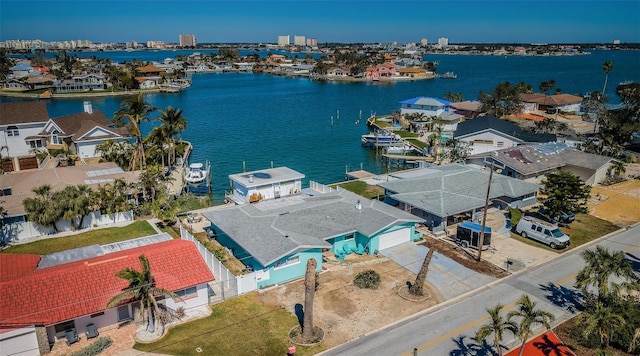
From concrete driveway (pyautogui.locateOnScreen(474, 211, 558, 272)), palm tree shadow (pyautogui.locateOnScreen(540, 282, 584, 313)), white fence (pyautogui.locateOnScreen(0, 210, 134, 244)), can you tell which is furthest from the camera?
white fence (pyautogui.locateOnScreen(0, 210, 134, 244))

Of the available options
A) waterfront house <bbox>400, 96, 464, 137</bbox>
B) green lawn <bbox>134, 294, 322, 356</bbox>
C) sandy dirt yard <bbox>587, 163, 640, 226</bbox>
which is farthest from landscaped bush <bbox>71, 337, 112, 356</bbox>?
waterfront house <bbox>400, 96, 464, 137</bbox>

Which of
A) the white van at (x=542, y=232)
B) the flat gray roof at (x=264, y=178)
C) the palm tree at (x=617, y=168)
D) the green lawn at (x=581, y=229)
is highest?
the flat gray roof at (x=264, y=178)

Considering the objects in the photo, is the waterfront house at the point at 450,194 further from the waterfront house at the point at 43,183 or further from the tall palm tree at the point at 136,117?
the tall palm tree at the point at 136,117

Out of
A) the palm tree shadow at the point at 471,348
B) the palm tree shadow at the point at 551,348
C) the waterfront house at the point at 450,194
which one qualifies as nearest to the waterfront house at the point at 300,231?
the waterfront house at the point at 450,194

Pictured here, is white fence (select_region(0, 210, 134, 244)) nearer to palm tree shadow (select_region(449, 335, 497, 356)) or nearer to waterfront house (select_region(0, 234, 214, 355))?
waterfront house (select_region(0, 234, 214, 355))

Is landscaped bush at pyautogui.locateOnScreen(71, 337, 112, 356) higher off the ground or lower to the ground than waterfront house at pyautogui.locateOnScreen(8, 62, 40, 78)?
lower

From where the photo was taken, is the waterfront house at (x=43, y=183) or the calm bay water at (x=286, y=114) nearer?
the waterfront house at (x=43, y=183)
